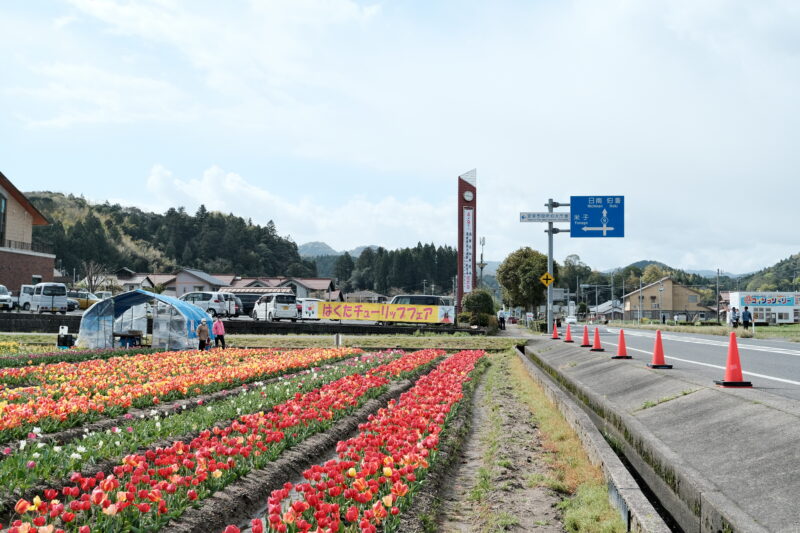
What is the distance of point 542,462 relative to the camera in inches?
306

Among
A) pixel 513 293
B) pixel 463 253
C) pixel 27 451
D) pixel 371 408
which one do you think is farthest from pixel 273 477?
pixel 513 293

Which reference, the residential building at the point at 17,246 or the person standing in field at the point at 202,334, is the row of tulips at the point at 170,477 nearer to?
the person standing in field at the point at 202,334

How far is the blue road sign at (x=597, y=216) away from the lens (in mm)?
31625

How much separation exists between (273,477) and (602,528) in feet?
11.2

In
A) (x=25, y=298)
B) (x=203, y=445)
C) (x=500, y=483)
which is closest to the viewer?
(x=500, y=483)

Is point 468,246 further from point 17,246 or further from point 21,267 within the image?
point 17,246

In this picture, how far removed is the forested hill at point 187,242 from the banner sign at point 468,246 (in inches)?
3138

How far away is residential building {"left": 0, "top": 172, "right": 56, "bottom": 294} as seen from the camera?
57.5m

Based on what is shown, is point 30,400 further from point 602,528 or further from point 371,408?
point 602,528

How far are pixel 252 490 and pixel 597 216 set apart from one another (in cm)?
2808

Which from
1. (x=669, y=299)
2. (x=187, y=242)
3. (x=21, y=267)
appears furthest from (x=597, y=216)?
(x=187, y=242)

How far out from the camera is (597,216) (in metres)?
31.8

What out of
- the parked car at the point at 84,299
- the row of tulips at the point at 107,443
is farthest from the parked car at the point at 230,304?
the row of tulips at the point at 107,443

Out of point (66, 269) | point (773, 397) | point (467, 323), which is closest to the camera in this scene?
point (773, 397)
